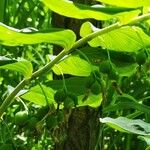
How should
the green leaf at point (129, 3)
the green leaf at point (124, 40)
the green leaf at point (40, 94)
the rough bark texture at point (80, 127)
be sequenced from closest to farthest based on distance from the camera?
the green leaf at point (129, 3), the green leaf at point (124, 40), the green leaf at point (40, 94), the rough bark texture at point (80, 127)

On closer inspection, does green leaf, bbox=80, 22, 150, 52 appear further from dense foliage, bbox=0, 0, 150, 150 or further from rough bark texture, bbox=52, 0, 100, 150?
rough bark texture, bbox=52, 0, 100, 150

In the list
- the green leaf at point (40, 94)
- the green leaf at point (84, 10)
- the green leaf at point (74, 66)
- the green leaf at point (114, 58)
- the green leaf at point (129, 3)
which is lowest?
the green leaf at point (40, 94)

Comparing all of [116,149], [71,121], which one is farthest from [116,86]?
[116,149]

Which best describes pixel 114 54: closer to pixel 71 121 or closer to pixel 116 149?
pixel 71 121

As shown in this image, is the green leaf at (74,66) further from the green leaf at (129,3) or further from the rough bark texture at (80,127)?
the rough bark texture at (80,127)

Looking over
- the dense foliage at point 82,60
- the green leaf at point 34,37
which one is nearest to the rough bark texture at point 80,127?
the dense foliage at point 82,60

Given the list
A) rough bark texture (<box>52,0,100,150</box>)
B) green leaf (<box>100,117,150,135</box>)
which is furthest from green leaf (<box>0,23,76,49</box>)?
rough bark texture (<box>52,0,100,150</box>)
